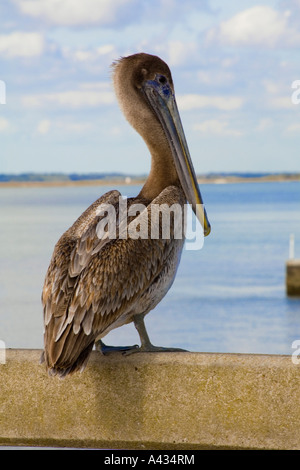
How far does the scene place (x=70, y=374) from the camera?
410 cm

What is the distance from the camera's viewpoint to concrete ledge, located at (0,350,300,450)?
414 cm

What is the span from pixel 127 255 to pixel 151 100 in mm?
1366

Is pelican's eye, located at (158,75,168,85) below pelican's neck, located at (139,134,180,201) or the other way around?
the other way around

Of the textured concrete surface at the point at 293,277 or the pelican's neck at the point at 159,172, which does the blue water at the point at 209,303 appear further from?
the pelican's neck at the point at 159,172

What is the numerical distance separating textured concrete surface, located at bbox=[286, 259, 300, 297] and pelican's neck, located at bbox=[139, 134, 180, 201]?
17.7 meters

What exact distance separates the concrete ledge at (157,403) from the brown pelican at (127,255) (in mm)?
209

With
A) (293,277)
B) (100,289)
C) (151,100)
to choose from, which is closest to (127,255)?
(100,289)

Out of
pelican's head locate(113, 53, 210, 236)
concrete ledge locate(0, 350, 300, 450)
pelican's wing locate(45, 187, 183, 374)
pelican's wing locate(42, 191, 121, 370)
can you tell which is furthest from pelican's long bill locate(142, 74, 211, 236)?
concrete ledge locate(0, 350, 300, 450)

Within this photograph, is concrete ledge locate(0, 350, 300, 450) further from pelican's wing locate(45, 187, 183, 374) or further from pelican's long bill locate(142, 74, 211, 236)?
pelican's long bill locate(142, 74, 211, 236)

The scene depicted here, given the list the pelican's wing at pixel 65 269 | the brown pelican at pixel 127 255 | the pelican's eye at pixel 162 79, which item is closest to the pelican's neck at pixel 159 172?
the brown pelican at pixel 127 255

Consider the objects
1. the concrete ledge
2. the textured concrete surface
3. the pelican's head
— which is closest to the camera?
the concrete ledge

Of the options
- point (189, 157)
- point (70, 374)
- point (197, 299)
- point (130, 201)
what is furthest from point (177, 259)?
point (197, 299)

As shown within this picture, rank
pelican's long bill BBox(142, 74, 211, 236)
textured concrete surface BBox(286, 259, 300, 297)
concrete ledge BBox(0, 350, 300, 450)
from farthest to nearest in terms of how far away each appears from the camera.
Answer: textured concrete surface BBox(286, 259, 300, 297) < pelican's long bill BBox(142, 74, 211, 236) < concrete ledge BBox(0, 350, 300, 450)
